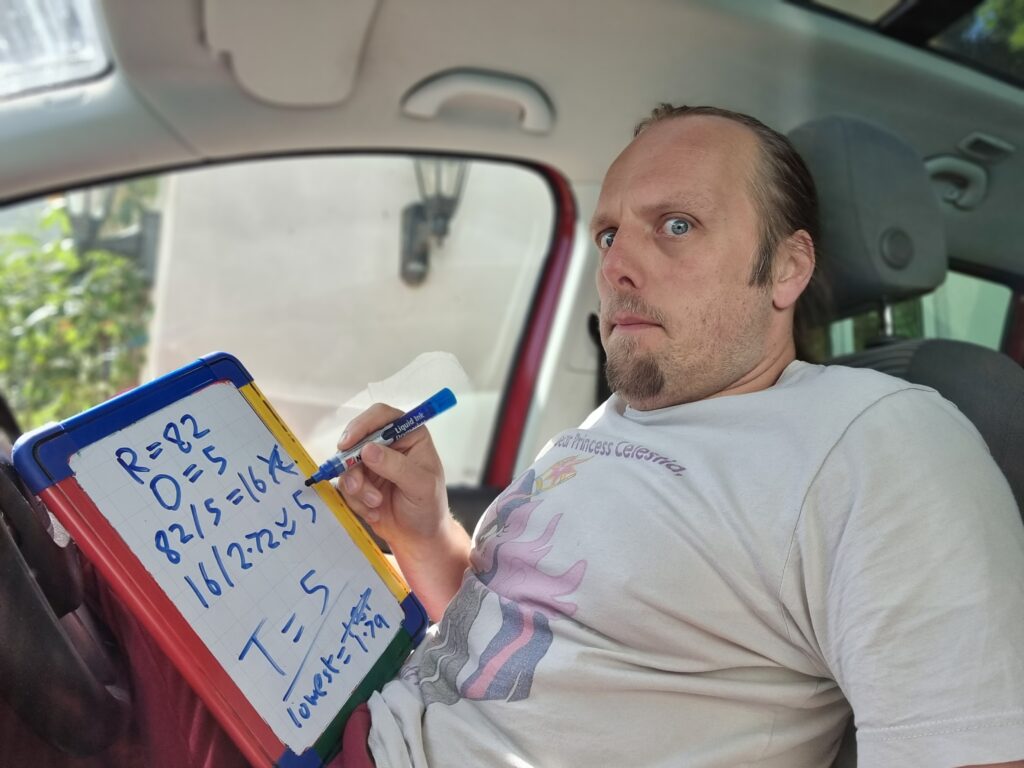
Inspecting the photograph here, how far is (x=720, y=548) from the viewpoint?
0.92m

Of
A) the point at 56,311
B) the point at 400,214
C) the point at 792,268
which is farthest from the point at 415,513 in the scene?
the point at 56,311

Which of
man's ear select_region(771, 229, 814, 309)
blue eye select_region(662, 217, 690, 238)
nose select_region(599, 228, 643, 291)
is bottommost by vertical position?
man's ear select_region(771, 229, 814, 309)

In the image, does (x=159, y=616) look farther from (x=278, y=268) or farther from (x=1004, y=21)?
(x=278, y=268)

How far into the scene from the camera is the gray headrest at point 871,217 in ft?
4.29

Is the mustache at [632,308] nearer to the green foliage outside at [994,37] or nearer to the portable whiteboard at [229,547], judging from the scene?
the portable whiteboard at [229,547]

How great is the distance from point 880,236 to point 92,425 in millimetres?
1039

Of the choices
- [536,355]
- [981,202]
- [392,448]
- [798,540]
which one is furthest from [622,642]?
[536,355]

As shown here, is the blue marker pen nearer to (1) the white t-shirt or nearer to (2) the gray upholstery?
(1) the white t-shirt

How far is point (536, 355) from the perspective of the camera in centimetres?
240

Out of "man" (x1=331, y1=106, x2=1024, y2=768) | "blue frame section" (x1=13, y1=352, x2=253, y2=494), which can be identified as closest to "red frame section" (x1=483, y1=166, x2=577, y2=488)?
"man" (x1=331, y1=106, x2=1024, y2=768)

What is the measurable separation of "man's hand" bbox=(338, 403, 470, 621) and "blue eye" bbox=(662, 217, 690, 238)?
376 mm

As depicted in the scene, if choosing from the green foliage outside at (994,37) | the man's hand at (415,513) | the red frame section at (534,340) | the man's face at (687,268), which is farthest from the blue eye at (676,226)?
the red frame section at (534,340)

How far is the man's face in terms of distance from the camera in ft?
3.34

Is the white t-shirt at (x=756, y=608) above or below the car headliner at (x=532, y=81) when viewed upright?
below
